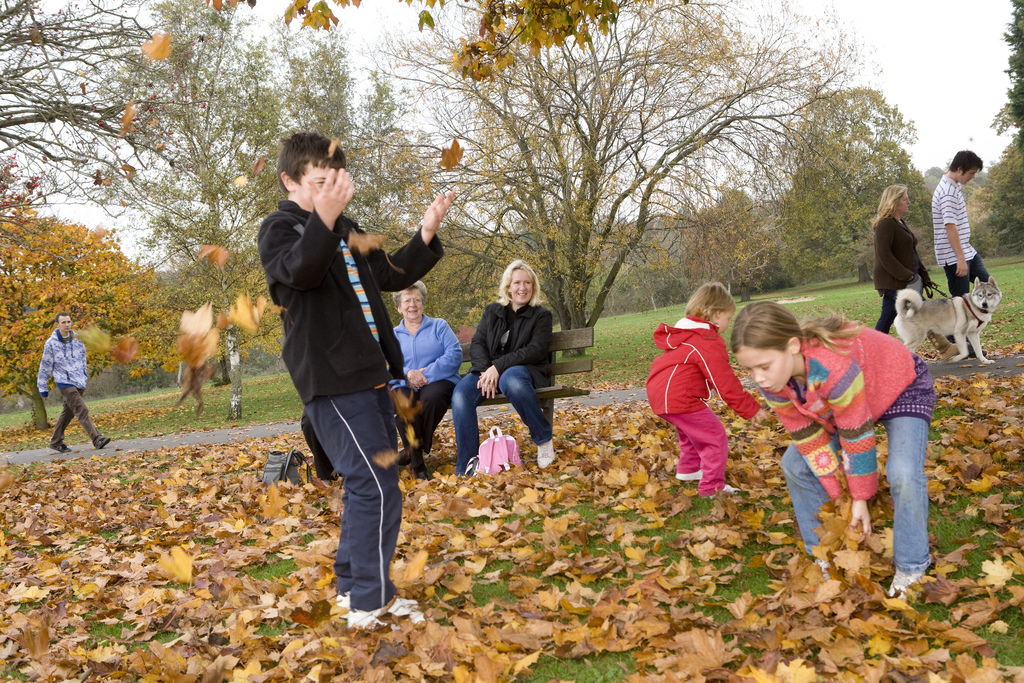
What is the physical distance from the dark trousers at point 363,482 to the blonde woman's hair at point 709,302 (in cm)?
223

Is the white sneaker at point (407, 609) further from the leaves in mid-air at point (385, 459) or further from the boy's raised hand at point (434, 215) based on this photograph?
the boy's raised hand at point (434, 215)

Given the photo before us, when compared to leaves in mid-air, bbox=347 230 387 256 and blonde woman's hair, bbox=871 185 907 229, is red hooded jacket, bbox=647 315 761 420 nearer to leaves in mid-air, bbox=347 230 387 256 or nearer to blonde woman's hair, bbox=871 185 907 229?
leaves in mid-air, bbox=347 230 387 256

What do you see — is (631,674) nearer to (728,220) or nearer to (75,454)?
(75,454)

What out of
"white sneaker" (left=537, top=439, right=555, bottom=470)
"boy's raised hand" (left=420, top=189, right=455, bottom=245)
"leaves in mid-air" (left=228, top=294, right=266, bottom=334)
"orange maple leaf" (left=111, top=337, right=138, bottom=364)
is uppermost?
"boy's raised hand" (left=420, top=189, right=455, bottom=245)

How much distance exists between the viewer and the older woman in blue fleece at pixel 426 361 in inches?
235

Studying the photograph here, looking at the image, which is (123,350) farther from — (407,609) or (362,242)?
(407,609)

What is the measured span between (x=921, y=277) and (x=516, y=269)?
5.13 meters

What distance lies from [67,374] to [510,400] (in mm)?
8488

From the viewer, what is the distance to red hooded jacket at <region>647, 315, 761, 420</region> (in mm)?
4219

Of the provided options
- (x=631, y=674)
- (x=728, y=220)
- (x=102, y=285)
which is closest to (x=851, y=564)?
(x=631, y=674)

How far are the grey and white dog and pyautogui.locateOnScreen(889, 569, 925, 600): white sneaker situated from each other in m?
5.53

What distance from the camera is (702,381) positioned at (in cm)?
435

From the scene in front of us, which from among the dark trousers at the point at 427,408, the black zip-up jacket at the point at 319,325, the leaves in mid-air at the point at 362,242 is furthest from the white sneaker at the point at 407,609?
the dark trousers at the point at 427,408

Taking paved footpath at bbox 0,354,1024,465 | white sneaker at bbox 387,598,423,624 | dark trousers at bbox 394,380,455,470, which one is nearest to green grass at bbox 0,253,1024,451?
paved footpath at bbox 0,354,1024,465
